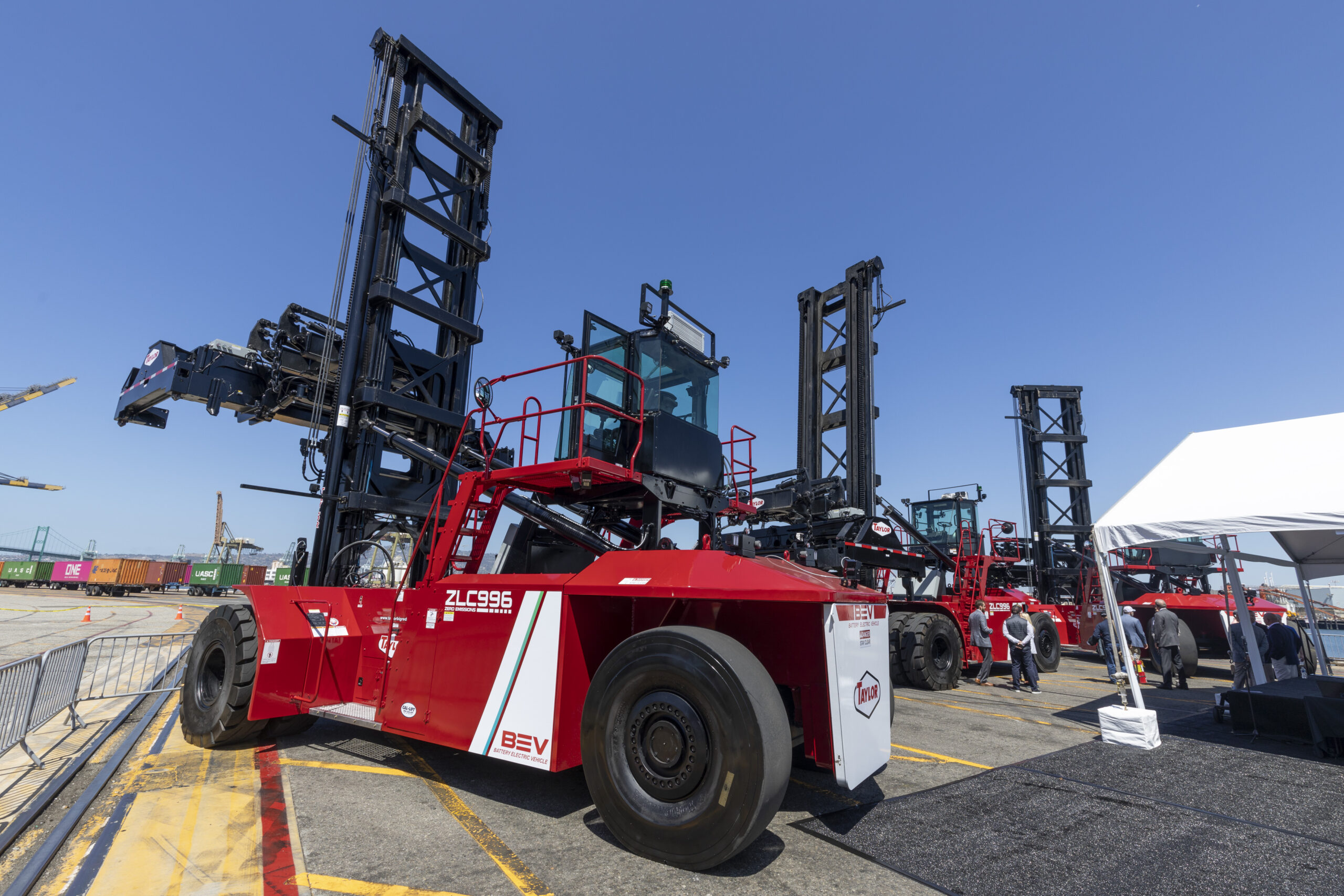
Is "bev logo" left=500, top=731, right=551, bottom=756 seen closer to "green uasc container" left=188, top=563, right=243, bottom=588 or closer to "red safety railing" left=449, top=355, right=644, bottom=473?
"red safety railing" left=449, top=355, right=644, bottom=473

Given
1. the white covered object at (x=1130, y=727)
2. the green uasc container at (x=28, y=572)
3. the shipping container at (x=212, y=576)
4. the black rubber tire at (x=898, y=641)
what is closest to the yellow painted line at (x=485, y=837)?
the white covered object at (x=1130, y=727)

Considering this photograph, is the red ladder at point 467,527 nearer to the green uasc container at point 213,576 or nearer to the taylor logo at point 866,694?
the taylor logo at point 866,694

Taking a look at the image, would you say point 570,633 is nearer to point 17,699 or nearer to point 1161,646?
point 17,699

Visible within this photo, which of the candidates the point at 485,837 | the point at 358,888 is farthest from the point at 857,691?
the point at 358,888

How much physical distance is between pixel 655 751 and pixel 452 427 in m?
7.06

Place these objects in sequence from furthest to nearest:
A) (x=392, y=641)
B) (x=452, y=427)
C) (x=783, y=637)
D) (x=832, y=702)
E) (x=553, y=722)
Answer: (x=452, y=427)
(x=392, y=641)
(x=783, y=637)
(x=553, y=722)
(x=832, y=702)

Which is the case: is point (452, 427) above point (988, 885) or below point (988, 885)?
above

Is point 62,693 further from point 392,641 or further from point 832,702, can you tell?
point 832,702

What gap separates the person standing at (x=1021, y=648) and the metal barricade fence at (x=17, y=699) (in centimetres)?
1266

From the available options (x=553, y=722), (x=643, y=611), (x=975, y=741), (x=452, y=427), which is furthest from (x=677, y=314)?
(x=975, y=741)

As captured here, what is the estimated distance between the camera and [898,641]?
34.3 ft

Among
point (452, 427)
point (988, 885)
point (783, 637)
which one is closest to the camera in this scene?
point (988, 885)

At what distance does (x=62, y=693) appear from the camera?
6.42 metres

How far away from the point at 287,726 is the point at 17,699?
2.06m
